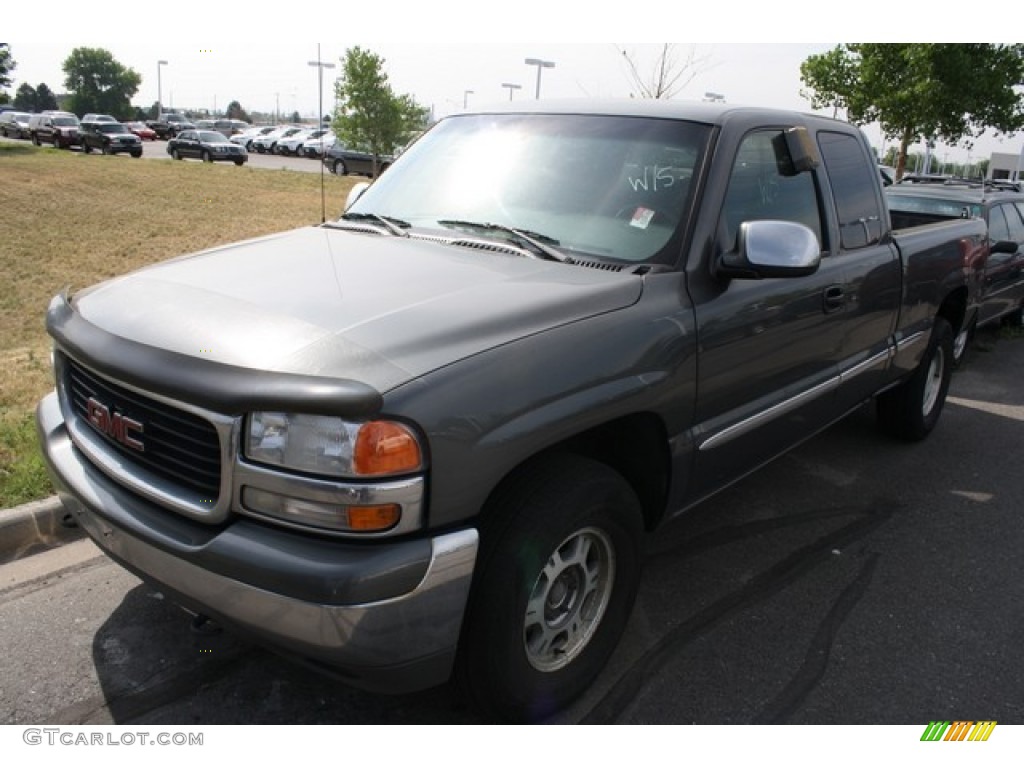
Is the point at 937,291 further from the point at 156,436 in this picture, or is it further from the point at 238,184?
the point at 238,184

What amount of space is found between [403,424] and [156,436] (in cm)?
77

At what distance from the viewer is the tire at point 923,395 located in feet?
17.4

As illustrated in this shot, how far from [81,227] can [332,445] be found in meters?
13.8

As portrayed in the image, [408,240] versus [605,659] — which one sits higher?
[408,240]

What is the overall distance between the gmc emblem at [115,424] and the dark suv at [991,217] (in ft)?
23.1

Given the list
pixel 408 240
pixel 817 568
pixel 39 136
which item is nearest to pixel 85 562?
pixel 408 240

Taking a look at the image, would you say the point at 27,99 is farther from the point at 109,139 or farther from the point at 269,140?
the point at 109,139

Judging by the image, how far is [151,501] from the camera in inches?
91.7

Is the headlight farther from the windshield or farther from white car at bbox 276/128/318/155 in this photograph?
white car at bbox 276/128/318/155

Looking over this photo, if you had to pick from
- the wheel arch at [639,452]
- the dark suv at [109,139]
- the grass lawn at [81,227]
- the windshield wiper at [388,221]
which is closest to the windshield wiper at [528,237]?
the windshield wiper at [388,221]

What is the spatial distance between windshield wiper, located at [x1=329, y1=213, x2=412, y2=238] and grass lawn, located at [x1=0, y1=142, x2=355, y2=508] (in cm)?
192

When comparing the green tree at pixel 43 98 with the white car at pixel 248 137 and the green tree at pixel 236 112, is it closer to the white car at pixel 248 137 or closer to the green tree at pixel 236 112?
the green tree at pixel 236 112
